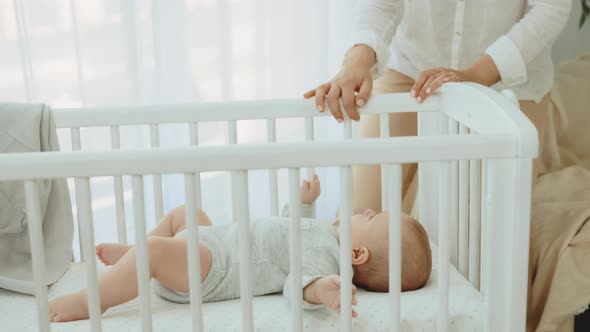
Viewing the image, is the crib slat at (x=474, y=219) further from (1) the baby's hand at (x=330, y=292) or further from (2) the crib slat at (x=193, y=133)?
(2) the crib slat at (x=193, y=133)

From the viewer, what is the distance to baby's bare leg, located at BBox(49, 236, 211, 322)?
1.27m

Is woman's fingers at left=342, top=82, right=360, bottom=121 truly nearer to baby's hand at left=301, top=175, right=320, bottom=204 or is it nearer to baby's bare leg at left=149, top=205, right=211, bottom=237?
baby's hand at left=301, top=175, right=320, bottom=204

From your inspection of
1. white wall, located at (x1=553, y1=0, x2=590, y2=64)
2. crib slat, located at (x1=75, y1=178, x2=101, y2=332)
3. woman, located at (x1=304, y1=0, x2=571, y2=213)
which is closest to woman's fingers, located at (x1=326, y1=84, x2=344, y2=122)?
woman, located at (x1=304, y1=0, x2=571, y2=213)

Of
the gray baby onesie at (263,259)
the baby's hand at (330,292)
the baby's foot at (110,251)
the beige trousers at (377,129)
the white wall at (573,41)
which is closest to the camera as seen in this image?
the baby's hand at (330,292)

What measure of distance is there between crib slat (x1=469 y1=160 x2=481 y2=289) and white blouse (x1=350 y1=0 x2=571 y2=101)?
23 centimetres

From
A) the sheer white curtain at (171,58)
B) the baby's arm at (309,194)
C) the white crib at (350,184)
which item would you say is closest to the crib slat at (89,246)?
the white crib at (350,184)

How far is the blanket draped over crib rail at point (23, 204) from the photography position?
1364 millimetres

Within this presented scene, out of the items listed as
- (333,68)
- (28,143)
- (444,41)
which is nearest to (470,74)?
(444,41)

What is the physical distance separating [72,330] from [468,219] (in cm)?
75

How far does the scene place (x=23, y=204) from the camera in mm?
1372

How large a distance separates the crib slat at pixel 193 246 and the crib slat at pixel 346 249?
208mm

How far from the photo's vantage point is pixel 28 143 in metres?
1.36

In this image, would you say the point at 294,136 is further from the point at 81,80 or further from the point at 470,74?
the point at 470,74

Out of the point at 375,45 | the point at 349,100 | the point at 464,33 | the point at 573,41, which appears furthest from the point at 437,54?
the point at 573,41
